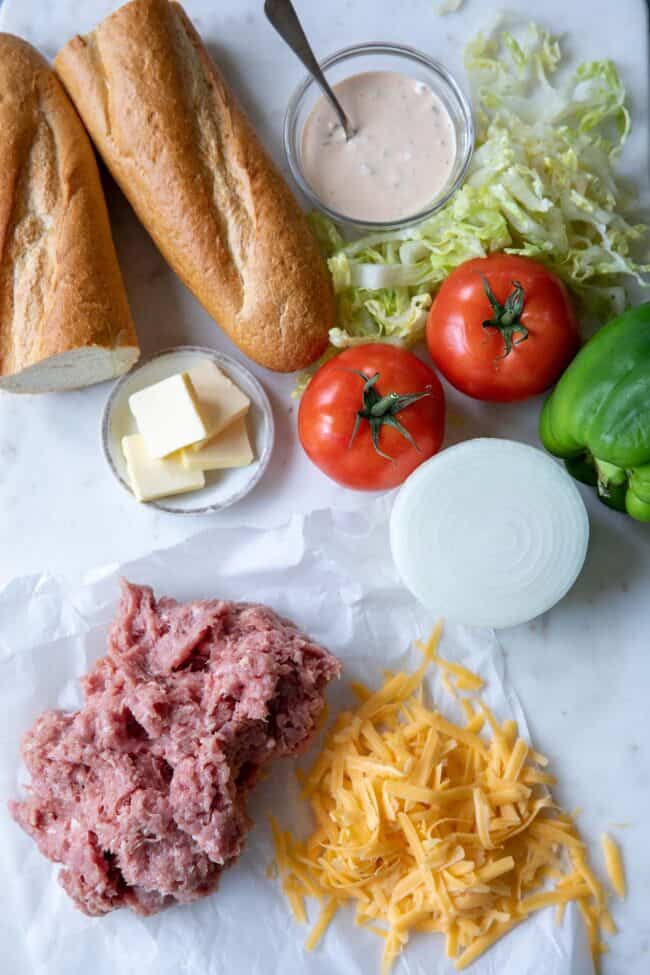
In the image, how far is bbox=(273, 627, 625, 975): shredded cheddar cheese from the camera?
219 cm

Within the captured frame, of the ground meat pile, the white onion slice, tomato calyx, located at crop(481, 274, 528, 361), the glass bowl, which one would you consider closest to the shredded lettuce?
the glass bowl

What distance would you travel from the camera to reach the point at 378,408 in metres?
2.15

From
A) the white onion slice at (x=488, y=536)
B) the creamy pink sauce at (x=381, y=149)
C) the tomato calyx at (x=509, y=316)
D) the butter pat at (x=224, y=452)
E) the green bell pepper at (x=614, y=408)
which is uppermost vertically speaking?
the creamy pink sauce at (x=381, y=149)

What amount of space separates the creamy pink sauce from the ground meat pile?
1014 millimetres

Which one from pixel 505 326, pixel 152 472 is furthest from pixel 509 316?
pixel 152 472

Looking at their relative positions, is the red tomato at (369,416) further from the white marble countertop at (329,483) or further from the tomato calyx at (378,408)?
the white marble countertop at (329,483)

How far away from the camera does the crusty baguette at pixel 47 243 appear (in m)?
2.22

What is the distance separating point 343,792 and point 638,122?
1778 millimetres

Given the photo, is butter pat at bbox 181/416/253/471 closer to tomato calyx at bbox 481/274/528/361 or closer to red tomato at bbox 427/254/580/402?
red tomato at bbox 427/254/580/402

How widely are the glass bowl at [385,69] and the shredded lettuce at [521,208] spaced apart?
0.04 m

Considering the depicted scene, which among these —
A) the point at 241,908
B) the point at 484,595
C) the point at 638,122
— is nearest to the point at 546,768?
the point at 484,595

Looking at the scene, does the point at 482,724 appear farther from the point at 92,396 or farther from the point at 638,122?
the point at 638,122

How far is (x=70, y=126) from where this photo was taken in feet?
7.55

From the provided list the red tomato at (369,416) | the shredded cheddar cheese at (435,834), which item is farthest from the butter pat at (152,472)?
the shredded cheddar cheese at (435,834)
